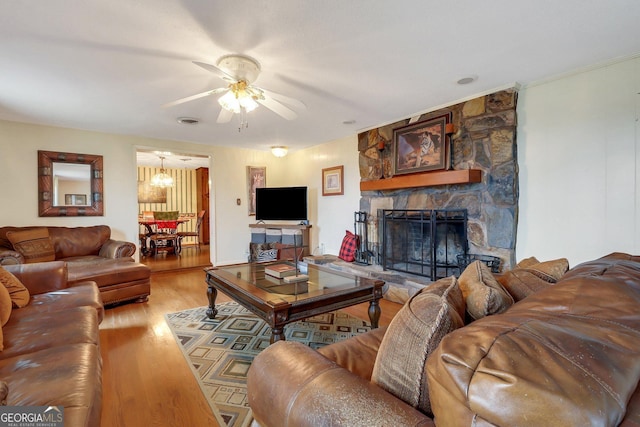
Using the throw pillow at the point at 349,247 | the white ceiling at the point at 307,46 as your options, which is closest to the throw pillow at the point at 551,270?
the white ceiling at the point at 307,46

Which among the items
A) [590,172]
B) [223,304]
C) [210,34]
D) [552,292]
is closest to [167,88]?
[210,34]

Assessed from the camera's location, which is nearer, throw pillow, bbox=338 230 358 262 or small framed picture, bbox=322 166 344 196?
throw pillow, bbox=338 230 358 262

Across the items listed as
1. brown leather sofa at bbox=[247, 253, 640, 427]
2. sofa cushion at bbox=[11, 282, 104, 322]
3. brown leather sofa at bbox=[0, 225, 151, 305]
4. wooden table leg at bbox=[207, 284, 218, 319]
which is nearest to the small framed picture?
wooden table leg at bbox=[207, 284, 218, 319]

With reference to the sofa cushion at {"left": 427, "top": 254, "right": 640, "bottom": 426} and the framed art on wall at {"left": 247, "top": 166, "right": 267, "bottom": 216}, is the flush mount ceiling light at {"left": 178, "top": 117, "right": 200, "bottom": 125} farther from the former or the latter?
the sofa cushion at {"left": 427, "top": 254, "right": 640, "bottom": 426}

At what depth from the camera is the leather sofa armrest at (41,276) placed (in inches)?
88.4

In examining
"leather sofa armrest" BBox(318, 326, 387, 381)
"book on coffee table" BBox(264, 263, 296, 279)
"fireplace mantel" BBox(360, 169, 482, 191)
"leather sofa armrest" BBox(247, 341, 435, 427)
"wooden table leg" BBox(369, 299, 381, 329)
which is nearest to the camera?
"leather sofa armrest" BBox(247, 341, 435, 427)

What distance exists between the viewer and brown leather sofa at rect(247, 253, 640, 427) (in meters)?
0.46

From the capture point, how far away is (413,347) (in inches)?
32.4

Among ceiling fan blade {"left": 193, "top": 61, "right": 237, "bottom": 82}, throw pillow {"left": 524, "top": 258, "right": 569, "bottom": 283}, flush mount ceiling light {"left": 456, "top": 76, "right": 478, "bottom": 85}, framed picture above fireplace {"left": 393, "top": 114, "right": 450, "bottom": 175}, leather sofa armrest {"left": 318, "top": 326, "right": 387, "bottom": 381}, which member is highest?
flush mount ceiling light {"left": 456, "top": 76, "right": 478, "bottom": 85}

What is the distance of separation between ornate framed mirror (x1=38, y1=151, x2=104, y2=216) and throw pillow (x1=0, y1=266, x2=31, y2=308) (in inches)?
103

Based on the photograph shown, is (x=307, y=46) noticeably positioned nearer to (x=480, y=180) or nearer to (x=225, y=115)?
(x=225, y=115)

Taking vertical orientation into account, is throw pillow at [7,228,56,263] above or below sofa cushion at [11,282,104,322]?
above

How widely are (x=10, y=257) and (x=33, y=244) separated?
0.42 m

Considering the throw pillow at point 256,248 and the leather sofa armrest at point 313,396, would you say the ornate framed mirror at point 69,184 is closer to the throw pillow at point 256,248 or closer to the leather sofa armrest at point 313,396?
the throw pillow at point 256,248
